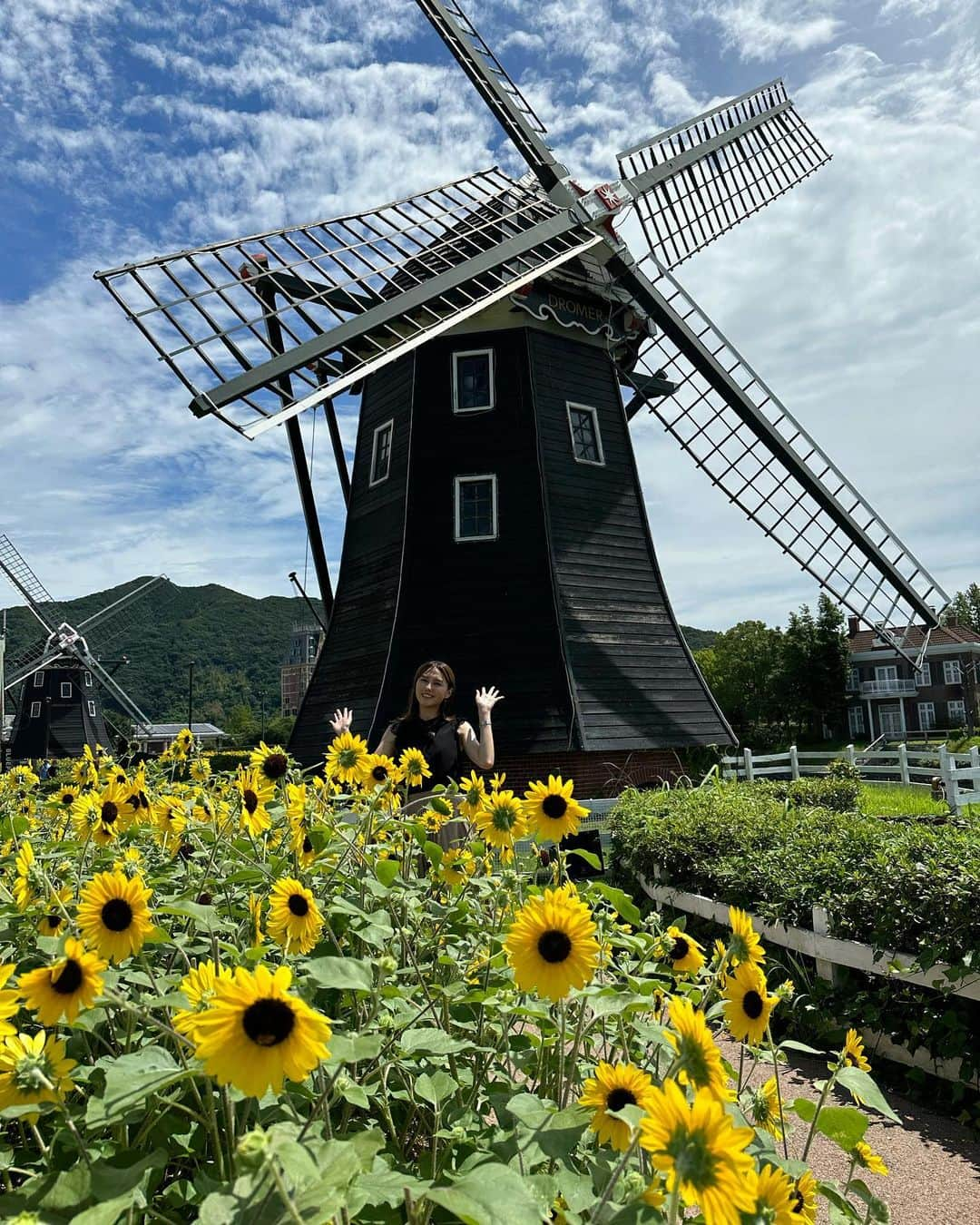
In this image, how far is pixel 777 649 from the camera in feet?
184

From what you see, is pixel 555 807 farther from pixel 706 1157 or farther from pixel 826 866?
pixel 826 866

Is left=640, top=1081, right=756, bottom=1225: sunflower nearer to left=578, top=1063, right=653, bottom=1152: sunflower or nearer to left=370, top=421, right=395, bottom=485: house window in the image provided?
left=578, top=1063, right=653, bottom=1152: sunflower

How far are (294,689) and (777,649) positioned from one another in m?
83.2

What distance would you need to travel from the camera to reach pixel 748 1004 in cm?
175

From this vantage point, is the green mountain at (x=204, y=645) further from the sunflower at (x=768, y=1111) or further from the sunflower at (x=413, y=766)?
the sunflower at (x=768, y=1111)

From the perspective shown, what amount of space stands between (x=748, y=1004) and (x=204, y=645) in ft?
465

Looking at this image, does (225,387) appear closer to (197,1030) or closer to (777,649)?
(197,1030)

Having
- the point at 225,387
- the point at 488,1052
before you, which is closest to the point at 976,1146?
the point at 488,1052

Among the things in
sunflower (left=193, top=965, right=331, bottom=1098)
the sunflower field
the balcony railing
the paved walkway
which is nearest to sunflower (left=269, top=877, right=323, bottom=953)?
the sunflower field

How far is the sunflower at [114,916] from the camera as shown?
61.2 inches

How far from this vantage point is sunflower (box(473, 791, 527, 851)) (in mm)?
2455

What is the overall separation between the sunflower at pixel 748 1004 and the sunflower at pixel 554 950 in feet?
1.37

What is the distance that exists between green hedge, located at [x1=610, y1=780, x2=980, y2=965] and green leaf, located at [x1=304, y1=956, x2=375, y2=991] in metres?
3.53

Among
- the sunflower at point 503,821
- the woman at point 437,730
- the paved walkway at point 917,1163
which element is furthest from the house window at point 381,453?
the sunflower at point 503,821
